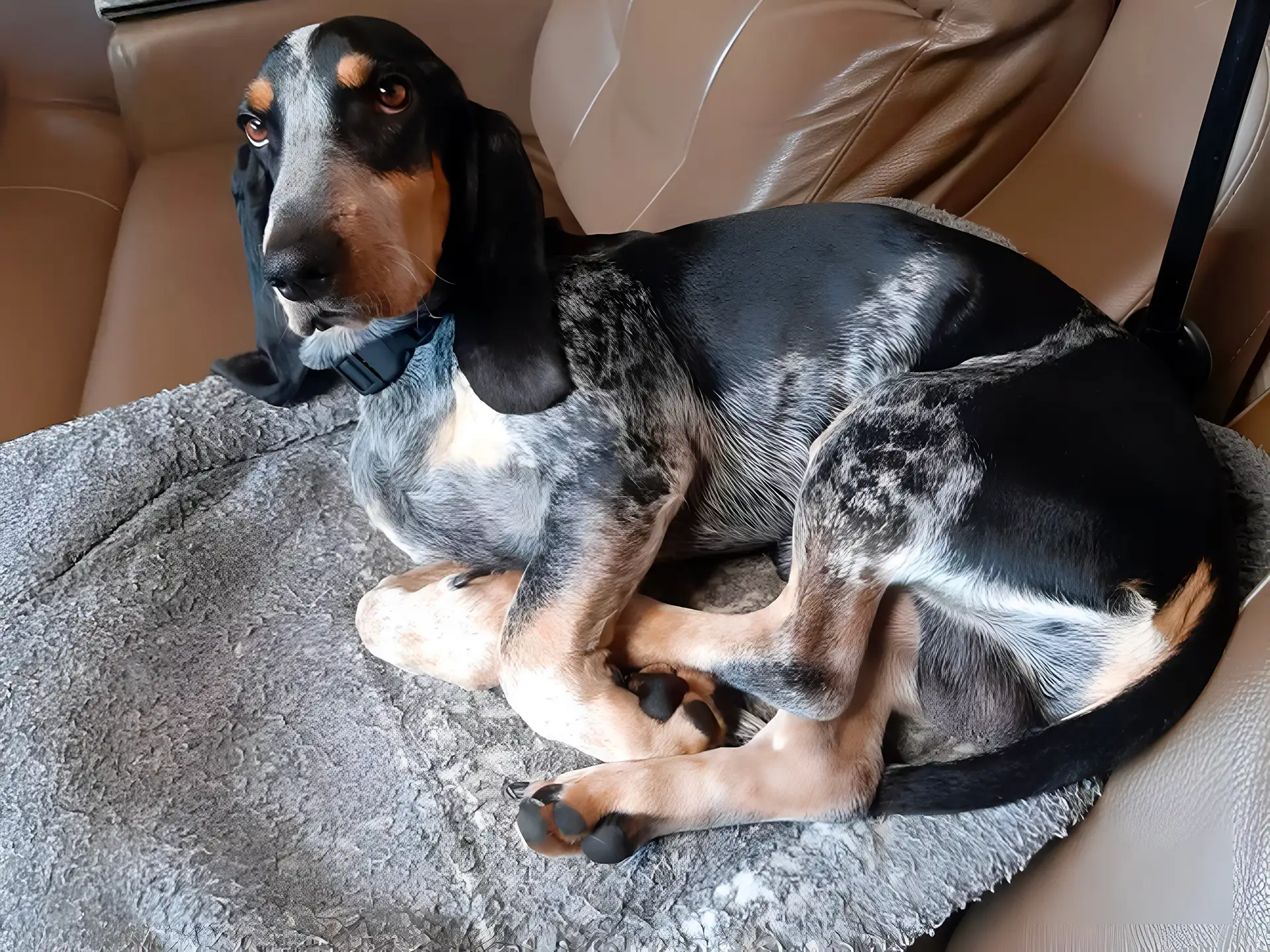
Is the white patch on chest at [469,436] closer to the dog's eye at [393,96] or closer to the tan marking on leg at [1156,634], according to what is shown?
the dog's eye at [393,96]

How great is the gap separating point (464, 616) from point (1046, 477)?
Result: 97 centimetres

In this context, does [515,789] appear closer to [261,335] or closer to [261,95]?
[261,335]

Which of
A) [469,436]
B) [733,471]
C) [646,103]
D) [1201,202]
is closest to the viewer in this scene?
[1201,202]

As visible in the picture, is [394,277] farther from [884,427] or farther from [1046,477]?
[1046,477]

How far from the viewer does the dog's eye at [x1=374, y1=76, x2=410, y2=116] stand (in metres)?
1.44

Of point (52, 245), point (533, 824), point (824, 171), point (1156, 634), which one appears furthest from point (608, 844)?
point (52, 245)

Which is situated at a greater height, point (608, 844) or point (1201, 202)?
point (1201, 202)

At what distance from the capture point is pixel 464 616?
1.66m

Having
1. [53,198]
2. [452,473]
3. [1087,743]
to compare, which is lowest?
[53,198]

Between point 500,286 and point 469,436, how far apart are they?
275 mm

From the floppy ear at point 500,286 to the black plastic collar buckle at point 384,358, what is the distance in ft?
0.38

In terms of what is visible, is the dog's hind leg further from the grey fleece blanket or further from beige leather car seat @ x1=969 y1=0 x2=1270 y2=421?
beige leather car seat @ x1=969 y1=0 x2=1270 y2=421

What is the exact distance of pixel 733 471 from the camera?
177cm

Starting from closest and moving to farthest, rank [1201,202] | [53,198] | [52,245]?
[1201,202] → [52,245] → [53,198]
